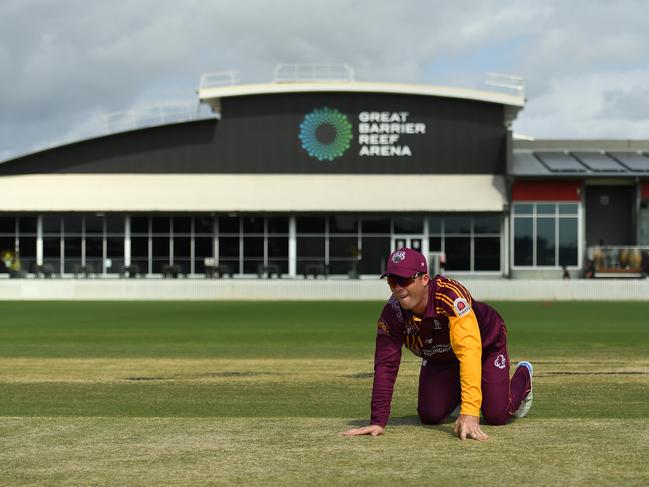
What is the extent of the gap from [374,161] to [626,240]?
48.5 ft

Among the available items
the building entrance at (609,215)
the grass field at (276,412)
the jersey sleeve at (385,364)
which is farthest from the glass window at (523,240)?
the jersey sleeve at (385,364)

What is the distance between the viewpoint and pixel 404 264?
6574 millimetres

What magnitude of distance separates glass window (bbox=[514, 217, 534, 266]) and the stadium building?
3.0 inches

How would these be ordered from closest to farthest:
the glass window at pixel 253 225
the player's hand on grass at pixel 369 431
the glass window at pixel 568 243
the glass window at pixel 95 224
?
the player's hand on grass at pixel 369 431
the glass window at pixel 568 243
the glass window at pixel 253 225
the glass window at pixel 95 224

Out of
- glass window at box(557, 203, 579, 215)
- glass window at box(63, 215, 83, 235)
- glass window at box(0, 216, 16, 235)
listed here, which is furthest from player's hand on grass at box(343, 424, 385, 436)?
glass window at box(0, 216, 16, 235)

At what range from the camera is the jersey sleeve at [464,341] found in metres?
6.81

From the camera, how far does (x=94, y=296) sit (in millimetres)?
39812

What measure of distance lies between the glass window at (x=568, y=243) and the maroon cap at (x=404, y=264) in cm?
4852

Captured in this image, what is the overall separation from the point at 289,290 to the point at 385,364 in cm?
3144

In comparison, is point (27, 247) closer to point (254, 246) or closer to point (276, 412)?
point (254, 246)

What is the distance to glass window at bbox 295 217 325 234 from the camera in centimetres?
5550

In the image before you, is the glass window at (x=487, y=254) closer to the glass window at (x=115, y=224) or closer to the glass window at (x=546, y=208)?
the glass window at (x=546, y=208)

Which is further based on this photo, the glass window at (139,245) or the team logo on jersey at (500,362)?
the glass window at (139,245)

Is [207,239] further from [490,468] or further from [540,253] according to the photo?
[490,468]
